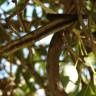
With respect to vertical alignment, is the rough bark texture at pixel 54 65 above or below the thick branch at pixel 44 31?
below

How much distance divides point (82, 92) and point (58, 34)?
180mm

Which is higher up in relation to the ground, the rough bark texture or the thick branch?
the thick branch

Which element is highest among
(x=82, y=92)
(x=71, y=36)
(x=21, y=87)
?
(x=71, y=36)

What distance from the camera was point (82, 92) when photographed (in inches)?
42.3

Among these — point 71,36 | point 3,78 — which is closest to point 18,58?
point 3,78

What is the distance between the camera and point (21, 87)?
6.41 ft

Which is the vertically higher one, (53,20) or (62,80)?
(53,20)

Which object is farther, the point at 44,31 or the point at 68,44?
the point at 68,44

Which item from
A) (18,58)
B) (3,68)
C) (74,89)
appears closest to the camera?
(74,89)

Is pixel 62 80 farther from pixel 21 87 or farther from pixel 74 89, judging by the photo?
pixel 21 87

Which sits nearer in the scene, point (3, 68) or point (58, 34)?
point (58, 34)

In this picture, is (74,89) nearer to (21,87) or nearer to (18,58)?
(18,58)

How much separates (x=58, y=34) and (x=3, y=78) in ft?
2.90

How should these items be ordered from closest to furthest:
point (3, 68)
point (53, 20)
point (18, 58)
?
point (53, 20), point (18, 58), point (3, 68)
